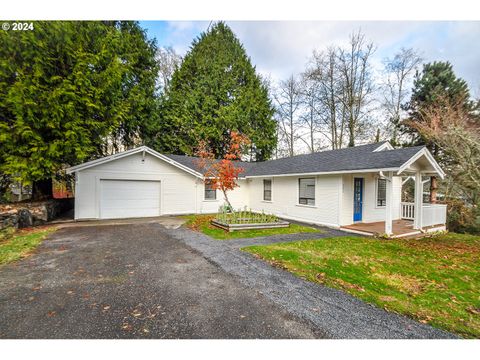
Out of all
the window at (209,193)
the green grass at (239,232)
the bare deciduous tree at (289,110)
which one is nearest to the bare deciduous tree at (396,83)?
the bare deciduous tree at (289,110)

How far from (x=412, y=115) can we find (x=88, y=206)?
973 inches

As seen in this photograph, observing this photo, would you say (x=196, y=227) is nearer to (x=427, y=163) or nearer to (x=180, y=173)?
(x=180, y=173)

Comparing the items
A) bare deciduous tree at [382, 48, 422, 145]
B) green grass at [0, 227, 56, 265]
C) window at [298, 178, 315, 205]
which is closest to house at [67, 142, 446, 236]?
window at [298, 178, 315, 205]

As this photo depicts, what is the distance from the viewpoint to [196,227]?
9.77 meters

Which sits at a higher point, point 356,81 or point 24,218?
point 356,81

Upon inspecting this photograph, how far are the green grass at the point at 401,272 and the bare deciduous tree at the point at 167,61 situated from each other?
86.5 ft

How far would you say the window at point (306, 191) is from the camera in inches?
447

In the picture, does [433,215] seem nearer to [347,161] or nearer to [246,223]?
[347,161]

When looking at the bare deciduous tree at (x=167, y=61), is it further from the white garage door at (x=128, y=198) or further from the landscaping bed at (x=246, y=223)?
the landscaping bed at (x=246, y=223)

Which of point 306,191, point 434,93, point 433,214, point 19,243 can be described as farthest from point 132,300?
point 434,93

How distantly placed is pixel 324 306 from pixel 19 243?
8578 millimetres

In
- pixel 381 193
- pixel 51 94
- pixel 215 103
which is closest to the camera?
pixel 51 94

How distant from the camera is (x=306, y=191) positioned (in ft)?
38.4

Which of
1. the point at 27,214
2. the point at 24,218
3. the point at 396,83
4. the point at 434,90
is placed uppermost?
the point at 396,83
